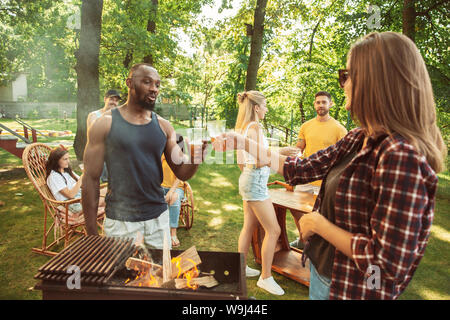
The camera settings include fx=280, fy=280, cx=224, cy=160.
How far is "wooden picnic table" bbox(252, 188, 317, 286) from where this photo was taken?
152 inches

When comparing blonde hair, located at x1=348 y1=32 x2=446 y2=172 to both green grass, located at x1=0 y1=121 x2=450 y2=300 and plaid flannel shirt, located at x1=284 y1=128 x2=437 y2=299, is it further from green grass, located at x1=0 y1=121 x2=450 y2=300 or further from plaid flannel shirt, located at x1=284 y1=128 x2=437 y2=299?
green grass, located at x1=0 y1=121 x2=450 y2=300

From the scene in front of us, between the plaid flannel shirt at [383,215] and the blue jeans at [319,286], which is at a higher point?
the plaid flannel shirt at [383,215]

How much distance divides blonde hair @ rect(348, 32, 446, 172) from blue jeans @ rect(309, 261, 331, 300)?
74 cm

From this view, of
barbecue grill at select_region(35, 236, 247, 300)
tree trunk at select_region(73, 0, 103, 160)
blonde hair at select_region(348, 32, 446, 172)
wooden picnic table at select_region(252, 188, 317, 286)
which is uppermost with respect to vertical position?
tree trunk at select_region(73, 0, 103, 160)

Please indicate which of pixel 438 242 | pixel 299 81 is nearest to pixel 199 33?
pixel 299 81

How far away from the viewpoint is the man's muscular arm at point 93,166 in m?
2.25

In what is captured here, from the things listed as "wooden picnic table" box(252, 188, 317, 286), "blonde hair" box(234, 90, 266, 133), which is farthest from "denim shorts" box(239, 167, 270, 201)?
"wooden picnic table" box(252, 188, 317, 286)

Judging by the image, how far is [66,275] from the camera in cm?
163

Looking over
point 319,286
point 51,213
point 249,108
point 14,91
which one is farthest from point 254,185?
point 14,91

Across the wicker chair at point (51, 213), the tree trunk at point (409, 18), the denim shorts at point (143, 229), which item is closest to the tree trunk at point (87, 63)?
the wicker chair at point (51, 213)

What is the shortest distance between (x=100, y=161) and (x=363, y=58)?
1.99 metres

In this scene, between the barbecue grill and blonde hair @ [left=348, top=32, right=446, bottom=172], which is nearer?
blonde hair @ [left=348, top=32, right=446, bottom=172]

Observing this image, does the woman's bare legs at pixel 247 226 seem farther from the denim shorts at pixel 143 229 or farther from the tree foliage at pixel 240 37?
the tree foliage at pixel 240 37
